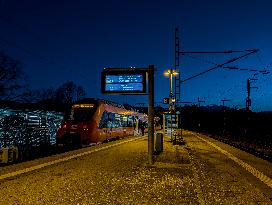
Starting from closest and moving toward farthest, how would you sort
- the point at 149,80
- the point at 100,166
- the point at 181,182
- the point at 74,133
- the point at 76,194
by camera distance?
the point at 76,194 → the point at 181,182 → the point at 100,166 → the point at 149,80 → the point at 74,133

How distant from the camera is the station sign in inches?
609

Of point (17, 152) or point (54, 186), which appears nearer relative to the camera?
point (54, 186)

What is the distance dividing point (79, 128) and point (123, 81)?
1211 centimetres

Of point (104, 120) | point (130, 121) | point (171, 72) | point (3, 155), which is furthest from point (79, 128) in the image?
point (130, 121)

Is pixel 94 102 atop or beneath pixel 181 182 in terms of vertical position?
atop

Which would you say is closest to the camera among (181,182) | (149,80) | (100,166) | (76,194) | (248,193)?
(76,194)

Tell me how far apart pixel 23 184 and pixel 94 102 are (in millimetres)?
18367

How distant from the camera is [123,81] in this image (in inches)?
609

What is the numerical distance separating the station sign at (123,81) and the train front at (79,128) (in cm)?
1122

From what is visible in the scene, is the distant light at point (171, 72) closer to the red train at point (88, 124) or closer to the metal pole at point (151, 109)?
the red train at point (88, 124)

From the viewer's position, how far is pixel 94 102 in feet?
92.0

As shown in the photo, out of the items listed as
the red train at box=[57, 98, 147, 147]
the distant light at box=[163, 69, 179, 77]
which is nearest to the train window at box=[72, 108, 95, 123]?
the red train at box=[57, 98, 147, 147]

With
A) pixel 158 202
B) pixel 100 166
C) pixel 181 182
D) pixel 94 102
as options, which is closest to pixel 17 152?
pixel 100 166

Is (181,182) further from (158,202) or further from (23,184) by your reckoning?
(23,184)
